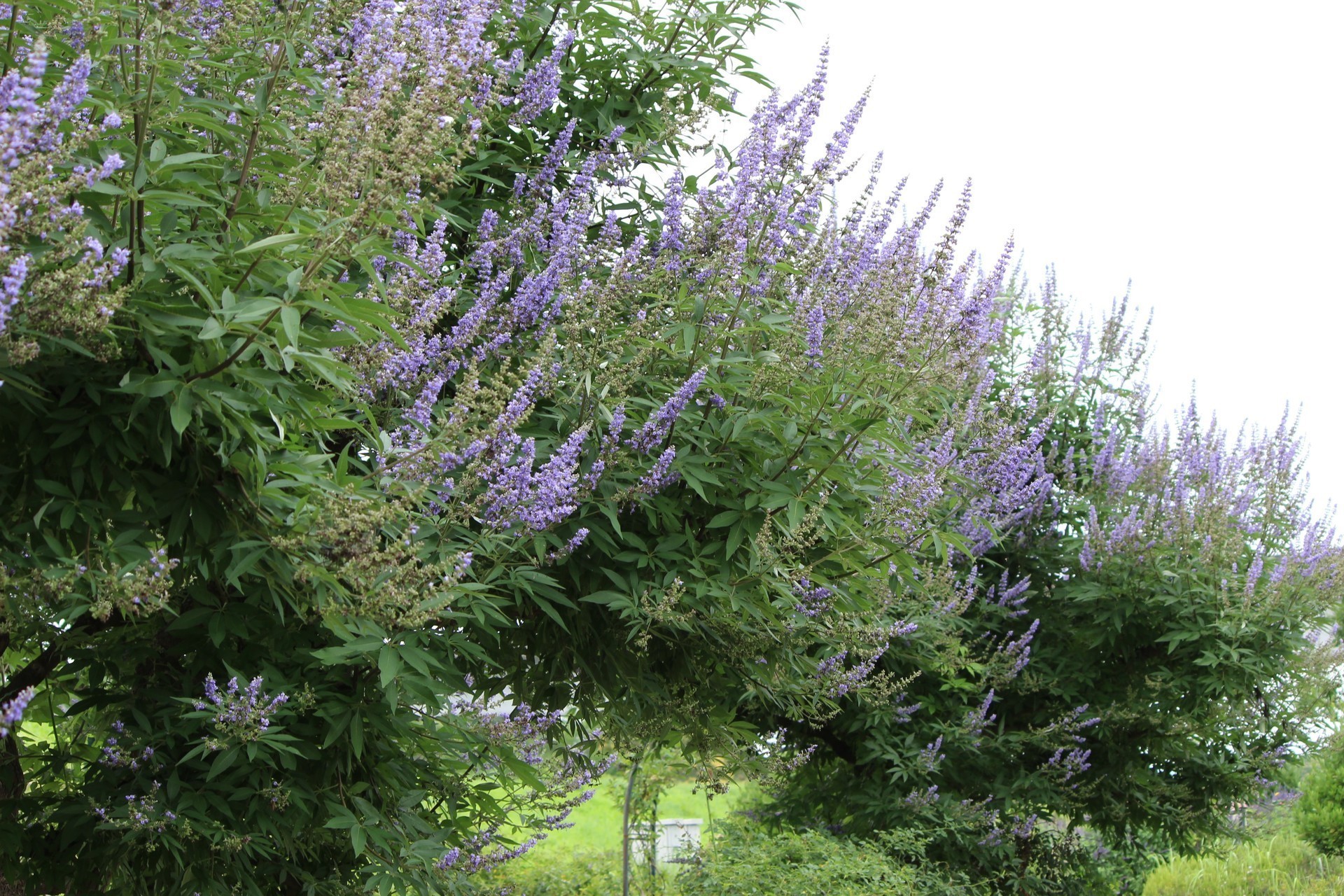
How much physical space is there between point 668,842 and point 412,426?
1104cm

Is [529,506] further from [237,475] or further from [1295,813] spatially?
[1295,813]

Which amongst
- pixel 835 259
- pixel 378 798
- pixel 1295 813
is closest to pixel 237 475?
pixel 378 798

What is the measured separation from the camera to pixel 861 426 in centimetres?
432

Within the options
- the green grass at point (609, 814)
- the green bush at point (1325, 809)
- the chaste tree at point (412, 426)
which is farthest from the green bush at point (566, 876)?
the green bush at point (1325, 809)

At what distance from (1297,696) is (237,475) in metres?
9.23

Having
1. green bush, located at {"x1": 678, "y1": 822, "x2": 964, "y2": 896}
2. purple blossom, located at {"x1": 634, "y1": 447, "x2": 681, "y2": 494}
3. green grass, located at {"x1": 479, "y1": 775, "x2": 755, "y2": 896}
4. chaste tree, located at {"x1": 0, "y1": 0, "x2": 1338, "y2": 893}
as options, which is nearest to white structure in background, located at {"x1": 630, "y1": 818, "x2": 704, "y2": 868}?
green grass, located at {"x1": 479, "y1": 775, "x2": 755, "y2": 896}

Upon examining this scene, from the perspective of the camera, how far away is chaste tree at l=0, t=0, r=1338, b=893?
9.64 ft

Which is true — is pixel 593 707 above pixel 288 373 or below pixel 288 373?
below

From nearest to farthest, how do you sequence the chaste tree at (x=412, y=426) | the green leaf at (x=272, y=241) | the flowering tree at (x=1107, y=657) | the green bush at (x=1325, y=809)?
the green leaf at (x=272, y=241), the chaste tree at (x=412, y=426), the flowering tree at (x=1107, y=657), the green bush at (x=1325, y=809)

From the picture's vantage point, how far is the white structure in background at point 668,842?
8.65 m

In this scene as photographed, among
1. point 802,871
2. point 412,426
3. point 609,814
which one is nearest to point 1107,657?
point 802,871

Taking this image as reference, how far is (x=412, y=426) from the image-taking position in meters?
3.90

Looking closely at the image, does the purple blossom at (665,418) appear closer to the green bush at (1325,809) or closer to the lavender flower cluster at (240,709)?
the lavender flower cluster at (240,709)

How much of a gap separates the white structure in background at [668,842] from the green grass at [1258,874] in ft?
16.5
